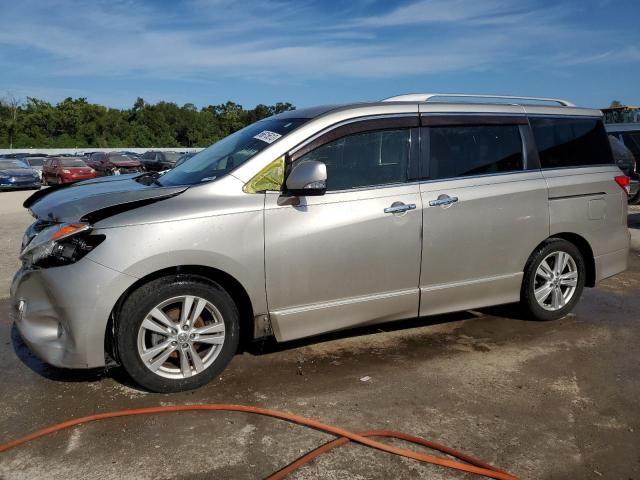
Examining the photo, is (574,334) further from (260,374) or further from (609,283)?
(260,374)

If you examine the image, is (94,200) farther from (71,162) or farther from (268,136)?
(71,162)

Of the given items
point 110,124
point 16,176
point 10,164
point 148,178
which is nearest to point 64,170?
point 16,176

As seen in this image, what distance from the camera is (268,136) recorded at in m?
4.11

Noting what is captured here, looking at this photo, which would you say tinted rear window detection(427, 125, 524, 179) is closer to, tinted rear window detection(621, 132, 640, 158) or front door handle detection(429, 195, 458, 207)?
front door handle detection(429, 195, 458, 207)

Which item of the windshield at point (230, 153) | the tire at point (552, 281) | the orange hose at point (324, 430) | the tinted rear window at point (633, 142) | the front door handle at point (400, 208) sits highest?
the tinted rear window at point (633, 142)

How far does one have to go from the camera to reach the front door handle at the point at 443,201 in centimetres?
425

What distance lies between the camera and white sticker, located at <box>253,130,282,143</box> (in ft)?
13.1

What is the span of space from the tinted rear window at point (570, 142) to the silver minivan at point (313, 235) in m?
0.02

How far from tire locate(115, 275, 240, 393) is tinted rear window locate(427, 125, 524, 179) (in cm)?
192

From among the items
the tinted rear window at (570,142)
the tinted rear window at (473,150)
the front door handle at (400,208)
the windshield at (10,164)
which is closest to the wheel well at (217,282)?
the front door handle at (400,208)

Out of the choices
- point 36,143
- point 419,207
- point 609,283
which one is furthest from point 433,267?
point 36,143

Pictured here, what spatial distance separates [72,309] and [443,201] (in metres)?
2.68

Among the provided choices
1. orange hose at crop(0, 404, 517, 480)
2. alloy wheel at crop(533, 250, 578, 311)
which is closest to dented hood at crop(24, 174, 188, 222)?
orange hose at crop(0, 404, 517, 480)

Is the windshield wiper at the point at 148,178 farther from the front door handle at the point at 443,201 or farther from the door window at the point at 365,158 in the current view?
the front door handle at the point at 443,201
